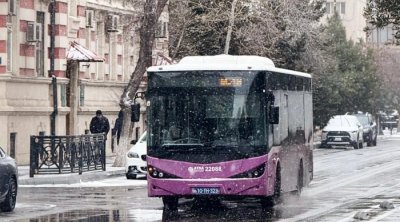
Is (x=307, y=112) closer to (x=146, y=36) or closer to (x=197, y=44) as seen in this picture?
(x=146, y=36)

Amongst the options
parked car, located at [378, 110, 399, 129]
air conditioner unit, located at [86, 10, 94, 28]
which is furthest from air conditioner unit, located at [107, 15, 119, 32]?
parked car, located at [378, 110, 399, 129]

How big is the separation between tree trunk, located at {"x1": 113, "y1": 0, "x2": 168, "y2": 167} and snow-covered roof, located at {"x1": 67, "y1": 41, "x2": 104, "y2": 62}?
225 inches

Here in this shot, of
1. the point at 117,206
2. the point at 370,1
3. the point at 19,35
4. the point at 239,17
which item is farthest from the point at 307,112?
the point at 239,17

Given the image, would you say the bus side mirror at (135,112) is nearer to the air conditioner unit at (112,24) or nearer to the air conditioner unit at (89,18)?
the air conditioner unit at (89,18)

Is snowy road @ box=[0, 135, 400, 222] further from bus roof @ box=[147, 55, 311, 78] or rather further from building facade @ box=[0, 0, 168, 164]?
building facade @ box=[0, 0, 168, 164]

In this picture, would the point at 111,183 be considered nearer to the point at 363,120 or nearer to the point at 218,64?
the point at 218,64

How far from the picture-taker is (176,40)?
5644 centimetres

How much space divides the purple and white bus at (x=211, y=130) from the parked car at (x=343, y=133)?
130ft

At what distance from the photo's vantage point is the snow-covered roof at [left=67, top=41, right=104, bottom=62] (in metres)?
46.2

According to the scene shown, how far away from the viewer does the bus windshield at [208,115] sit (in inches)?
926

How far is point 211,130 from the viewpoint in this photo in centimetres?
2353

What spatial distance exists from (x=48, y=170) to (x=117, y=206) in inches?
399

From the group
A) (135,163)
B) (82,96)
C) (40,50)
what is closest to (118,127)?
(82,96)

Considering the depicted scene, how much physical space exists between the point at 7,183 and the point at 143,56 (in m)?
16.7
